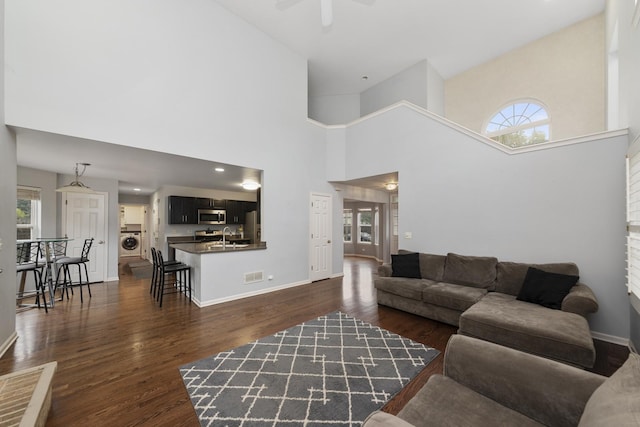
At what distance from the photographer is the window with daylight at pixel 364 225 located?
10104mm

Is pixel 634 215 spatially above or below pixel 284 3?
below

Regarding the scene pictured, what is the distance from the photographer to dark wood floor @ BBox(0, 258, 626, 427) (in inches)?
75.0

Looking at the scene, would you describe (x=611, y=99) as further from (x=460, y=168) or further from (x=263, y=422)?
(x=263, y=422)

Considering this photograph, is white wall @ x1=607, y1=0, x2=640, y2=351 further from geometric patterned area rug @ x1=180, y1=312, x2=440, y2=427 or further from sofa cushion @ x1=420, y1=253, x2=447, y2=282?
geometric patterned area rug @ x1=180, y1=312, x2=440, y2=427

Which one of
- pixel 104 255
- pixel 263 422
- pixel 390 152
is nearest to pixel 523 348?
pixel 263 422

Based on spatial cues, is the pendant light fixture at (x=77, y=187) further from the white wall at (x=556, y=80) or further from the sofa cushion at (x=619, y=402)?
the white wall at (x=556, y=80)

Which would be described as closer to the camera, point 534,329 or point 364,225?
point 534,329

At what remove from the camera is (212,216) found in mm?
7770

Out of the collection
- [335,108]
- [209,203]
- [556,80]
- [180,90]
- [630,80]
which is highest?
Result: [335,108]

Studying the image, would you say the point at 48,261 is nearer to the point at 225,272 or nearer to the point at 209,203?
the point at 225,272

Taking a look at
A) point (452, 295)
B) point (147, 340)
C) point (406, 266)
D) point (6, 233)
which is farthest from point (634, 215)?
point (6, 233)

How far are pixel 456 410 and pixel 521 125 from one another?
684 cm

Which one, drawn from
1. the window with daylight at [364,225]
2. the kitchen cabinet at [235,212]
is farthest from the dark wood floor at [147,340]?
the window with daylight at [364,225]

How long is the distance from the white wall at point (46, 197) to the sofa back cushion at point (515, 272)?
27.1ft
